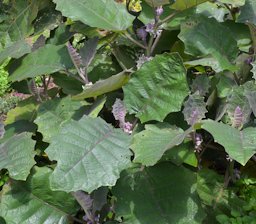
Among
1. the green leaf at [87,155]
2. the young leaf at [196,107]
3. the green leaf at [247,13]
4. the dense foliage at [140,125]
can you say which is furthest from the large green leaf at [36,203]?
the green leaf at [247,13]

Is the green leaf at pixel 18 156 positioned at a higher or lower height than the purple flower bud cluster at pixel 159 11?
lower

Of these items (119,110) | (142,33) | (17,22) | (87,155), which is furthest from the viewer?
(17,22)

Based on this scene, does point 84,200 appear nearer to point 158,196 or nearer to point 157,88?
point 158,196

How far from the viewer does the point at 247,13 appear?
1826mm

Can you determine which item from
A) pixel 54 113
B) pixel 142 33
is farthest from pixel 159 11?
pixel 54 113

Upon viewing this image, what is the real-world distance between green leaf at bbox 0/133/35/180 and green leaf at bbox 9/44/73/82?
0.27 m

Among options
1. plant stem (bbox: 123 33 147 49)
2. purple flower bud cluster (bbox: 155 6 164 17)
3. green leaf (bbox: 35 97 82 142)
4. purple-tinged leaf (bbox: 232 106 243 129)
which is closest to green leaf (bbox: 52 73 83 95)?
green leaf (bbox: 35 97 82 142)

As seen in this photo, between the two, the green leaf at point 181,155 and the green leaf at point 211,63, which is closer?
the green leaf at point 181,155

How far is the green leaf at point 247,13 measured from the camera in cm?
181

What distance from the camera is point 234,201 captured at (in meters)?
1.64

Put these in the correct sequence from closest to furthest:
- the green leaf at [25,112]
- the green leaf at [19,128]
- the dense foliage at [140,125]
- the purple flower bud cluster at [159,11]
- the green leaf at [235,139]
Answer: the green leaf at [235,139] → the dense foliage at [140,125] → the purple flower bud cluster at [159,11] → the green leaf at [19,128] → the green leaf at [25,112]

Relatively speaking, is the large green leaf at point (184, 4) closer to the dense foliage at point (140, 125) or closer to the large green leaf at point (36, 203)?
the dense foliage at point (140, 125)

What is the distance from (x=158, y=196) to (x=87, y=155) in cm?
28

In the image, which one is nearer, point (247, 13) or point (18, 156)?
point (18, 156)
